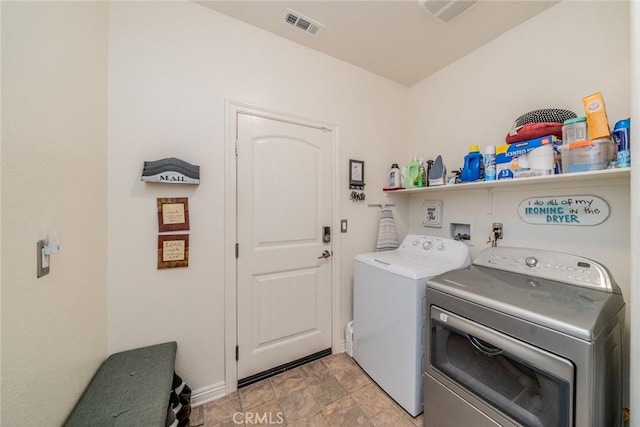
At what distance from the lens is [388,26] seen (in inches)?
66.2

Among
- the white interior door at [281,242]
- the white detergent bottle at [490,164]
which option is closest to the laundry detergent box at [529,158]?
the white detergent bottle at [490,164]

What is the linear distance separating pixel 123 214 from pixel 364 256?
1.64m

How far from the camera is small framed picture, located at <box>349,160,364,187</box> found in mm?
2100

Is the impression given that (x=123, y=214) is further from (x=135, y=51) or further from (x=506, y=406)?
(x=506, y=406)

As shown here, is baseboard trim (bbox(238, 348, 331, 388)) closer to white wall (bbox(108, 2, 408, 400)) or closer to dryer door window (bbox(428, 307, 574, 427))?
white wall (bbox(108, 2, 408, 400))

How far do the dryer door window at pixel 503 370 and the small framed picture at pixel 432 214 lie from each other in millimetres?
1131

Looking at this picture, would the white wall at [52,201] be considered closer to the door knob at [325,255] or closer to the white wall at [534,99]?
the door knob at [325,255]

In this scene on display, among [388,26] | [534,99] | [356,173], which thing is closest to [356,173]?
[356,173]

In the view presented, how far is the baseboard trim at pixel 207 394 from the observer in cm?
150

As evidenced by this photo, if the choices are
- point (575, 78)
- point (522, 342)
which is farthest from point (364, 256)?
point (575, 78)

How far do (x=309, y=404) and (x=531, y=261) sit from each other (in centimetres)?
165

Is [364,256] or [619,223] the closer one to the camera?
[619,223]

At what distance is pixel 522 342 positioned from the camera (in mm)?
915

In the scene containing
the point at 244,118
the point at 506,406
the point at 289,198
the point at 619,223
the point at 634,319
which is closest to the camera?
the point at 634,319
